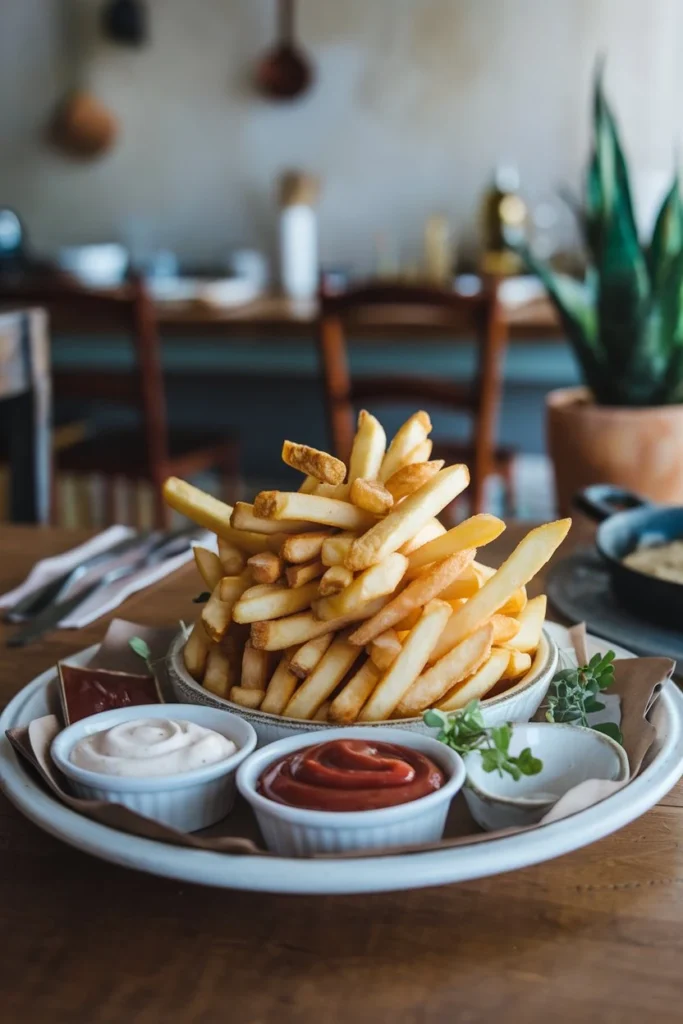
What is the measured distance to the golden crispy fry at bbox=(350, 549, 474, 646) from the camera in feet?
2.53

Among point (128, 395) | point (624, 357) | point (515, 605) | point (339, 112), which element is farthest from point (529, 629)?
point (339, 112)

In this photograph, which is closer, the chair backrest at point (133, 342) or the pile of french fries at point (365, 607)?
the pile of french fries at point (365, 607)

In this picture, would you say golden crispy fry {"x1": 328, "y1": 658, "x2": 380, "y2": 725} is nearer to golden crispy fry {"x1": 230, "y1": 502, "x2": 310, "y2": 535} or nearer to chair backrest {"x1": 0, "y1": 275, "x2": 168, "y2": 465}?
golden crispy fry {"x1": 230, "y1": 502, "x2": 310, "y2": 535}

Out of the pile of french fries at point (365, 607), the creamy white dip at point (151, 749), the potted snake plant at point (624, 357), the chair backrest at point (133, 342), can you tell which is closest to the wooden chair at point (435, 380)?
the chair backrest at point (133, 342)

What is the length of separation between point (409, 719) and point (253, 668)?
129 mm

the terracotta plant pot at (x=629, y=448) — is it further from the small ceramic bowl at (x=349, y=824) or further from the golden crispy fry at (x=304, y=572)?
the small ceramic bowl at (x=349, y=824)

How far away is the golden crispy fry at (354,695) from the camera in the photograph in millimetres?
752

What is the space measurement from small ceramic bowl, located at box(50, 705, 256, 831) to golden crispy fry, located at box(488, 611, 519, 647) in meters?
0.20

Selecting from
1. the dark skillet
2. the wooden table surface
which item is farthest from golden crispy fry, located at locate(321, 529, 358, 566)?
the dark skillet

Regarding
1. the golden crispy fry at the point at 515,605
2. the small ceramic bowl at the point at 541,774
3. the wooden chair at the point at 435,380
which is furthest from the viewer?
the wooden chair at the point at 435,380

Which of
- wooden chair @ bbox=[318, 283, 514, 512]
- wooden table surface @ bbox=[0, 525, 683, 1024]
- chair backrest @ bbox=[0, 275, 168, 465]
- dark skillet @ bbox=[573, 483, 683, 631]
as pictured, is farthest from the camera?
chair backrest @ bbox=[0, 275, 168, 465]

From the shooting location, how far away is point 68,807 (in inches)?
26.6

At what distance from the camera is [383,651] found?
0.76 metres

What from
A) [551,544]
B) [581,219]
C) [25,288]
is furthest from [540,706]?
[25,288]
